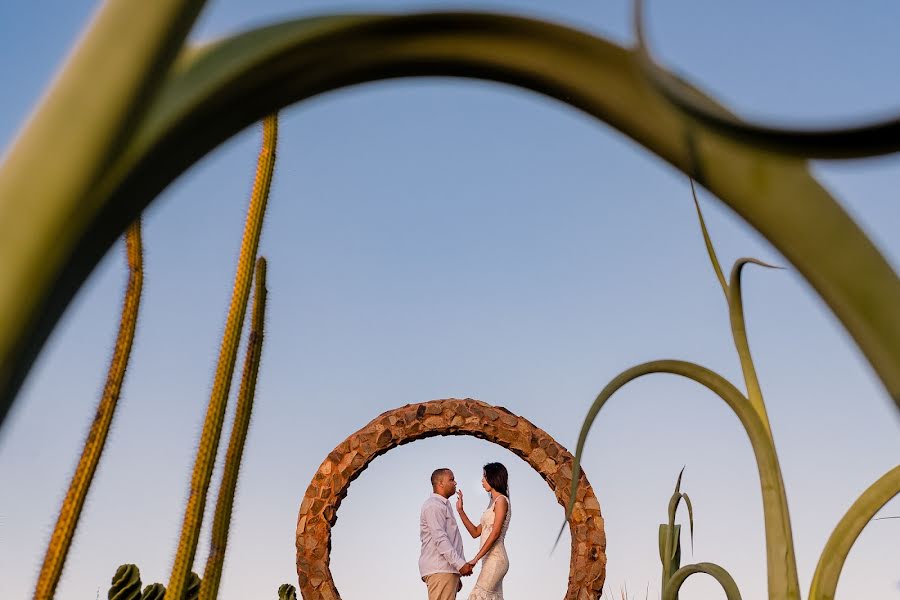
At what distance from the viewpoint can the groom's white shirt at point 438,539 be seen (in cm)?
445

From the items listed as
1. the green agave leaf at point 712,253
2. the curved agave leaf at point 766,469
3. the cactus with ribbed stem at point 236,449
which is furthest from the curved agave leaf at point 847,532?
the cactus with ribbed stem at point 236,449

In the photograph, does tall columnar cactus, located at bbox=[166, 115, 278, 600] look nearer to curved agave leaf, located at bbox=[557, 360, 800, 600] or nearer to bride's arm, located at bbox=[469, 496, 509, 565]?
curved agave leaf, located at bbox=[557, 360, 800, 600]

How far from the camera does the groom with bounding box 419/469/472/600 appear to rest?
14.6ft

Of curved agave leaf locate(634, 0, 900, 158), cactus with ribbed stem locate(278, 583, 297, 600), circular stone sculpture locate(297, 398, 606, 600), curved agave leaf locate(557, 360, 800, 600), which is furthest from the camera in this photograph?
circular stone sculpture locate(297, 398, 606, 600)

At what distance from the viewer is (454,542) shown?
14.8 ft

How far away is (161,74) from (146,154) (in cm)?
2

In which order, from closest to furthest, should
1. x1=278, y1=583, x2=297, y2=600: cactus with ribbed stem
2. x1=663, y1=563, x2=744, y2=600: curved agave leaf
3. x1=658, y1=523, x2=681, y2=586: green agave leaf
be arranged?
x1=663, y1=563, x2=744, y2=600: curved agave leaf → x1=658, y1=523, x2=681, y2=586: green agave leaf → x1=278, y1=583, x2=297, y2=600: cactus with ribbed stem

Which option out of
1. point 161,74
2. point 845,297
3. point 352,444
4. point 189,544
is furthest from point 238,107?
point 352,444

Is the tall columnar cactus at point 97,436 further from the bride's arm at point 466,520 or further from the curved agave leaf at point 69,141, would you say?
the bride's arm at point 466,520

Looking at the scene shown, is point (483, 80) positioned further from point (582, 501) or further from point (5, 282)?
point (582, 501)

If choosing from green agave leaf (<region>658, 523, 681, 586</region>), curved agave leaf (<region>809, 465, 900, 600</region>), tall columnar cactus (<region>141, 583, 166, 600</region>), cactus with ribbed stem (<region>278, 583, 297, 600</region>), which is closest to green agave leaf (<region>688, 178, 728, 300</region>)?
curved agave leaf (<region>809, 465, 900, 600</region>)

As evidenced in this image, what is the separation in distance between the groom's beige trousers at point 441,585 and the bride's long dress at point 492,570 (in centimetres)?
14

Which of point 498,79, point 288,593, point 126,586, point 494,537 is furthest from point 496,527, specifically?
point 498,79

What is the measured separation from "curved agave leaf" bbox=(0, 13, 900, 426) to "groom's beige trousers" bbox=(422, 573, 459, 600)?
14.5ft
